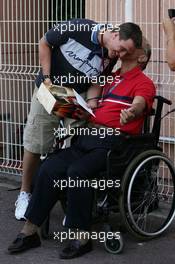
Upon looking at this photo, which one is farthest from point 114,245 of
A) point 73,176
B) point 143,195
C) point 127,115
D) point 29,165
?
point 29,165

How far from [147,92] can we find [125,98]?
175 mm

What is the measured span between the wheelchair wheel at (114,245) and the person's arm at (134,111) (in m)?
0.84

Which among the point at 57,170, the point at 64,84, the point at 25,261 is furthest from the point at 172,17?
the point at 25,261

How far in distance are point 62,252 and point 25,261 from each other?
0.89 feet

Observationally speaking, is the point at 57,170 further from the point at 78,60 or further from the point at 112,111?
the point at 78,60

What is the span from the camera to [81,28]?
505cm

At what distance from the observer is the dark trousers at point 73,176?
15.3 feet

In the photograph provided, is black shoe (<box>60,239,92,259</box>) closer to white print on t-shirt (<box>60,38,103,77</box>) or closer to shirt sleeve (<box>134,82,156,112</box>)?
shirt sleeve (<box>134,82,156,112</box>)

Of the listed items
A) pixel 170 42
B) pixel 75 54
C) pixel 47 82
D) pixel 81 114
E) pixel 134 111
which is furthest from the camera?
pixel 75 54

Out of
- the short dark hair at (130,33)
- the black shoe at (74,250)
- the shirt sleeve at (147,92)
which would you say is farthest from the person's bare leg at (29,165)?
the short dark hair at (130,33)

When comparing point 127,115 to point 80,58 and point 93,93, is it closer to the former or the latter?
point 93,93

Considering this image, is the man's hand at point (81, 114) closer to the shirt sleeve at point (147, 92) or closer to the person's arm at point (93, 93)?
the person's arm at point (93, 93)

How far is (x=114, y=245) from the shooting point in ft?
15.6

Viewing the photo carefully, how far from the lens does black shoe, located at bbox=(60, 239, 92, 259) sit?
15.4 feet
